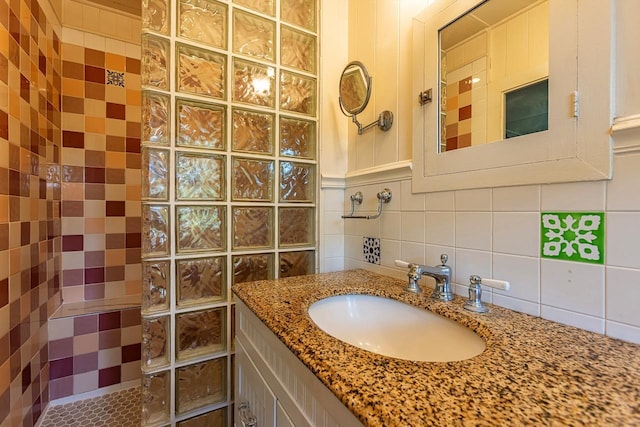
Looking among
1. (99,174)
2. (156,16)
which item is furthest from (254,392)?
(99,174)

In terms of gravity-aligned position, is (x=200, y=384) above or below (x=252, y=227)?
below

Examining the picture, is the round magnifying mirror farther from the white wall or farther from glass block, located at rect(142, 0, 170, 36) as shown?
glass block, located at rect(142, 0, 170, 36)

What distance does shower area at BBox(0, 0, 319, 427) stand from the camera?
99 cm

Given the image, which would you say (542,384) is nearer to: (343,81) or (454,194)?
(454,194)

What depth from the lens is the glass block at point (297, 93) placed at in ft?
3.97

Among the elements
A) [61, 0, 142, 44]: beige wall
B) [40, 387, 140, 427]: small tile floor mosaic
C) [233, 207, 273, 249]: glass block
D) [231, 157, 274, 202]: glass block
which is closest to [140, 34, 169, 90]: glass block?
[231, 157, 274, 202]: glass block

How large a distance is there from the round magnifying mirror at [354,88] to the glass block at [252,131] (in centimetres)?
32

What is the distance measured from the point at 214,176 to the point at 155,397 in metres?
0.81

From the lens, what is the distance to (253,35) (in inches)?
45.2

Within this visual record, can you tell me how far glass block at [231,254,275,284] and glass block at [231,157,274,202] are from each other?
237 mm

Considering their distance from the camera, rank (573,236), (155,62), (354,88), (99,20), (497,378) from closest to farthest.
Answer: (497,378)
(573,236)
(155,62)
(354,88)
(99,20)

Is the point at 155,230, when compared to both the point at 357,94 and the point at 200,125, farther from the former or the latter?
the point at 357,94

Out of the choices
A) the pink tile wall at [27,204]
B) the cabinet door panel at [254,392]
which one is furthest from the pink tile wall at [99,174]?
the cabinet door panel at [254,392]

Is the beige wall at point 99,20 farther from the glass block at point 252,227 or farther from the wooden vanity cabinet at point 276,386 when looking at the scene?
the wooden vanity cabinet at point 276,386
